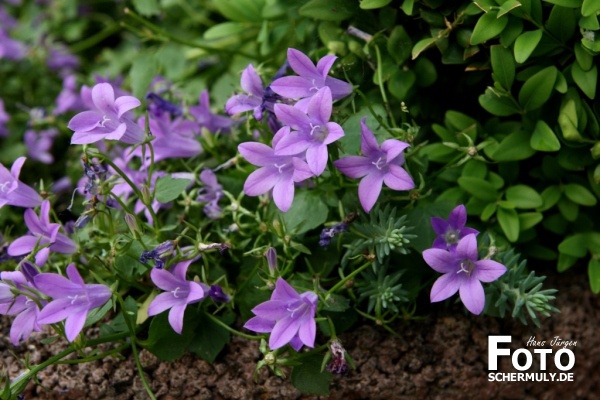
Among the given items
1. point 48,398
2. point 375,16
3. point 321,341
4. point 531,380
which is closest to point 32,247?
point 48,398

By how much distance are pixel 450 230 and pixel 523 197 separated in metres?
0.28

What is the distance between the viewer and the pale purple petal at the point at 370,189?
1.39 metres

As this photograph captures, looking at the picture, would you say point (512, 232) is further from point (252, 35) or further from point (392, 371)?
point (252, 35)

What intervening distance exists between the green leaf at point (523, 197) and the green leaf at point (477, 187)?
0.13ft

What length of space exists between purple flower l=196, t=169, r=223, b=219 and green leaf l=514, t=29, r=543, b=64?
2.24 ft

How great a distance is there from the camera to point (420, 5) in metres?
1.67

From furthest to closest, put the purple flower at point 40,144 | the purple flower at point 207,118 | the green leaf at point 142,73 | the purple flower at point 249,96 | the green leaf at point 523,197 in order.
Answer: the purple flower at point 40,144
the green leaf at point 142,73
the purple flower at point 207,118
the green leaf at point 523,197
the purple flower at point 249,96

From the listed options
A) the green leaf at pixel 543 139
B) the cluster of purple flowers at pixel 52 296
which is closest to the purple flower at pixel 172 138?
the cluster of purple flowers at pixel 52 296

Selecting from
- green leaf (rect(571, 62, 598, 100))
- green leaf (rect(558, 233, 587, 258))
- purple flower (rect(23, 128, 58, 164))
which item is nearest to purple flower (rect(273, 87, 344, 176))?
green leaf (rect(571, 62, 598, 100))

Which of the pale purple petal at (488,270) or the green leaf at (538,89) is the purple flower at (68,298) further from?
the green leaf at (538,89)

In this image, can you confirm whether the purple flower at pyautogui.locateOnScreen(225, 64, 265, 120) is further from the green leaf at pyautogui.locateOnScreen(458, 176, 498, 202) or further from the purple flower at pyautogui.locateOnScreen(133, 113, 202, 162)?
the green leaf at pyautogui.locateOnScreen(458, 176, 498, 202)

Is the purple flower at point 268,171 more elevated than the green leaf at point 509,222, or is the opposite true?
the purple flower at point 268,171

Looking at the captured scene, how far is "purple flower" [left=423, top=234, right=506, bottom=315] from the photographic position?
4.39 feet

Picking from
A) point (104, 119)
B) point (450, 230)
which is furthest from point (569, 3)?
point (104, 119)
